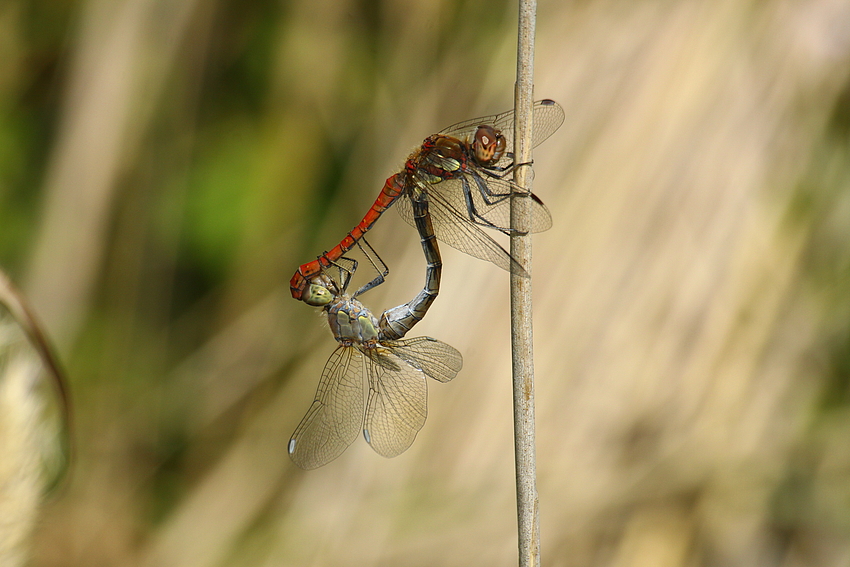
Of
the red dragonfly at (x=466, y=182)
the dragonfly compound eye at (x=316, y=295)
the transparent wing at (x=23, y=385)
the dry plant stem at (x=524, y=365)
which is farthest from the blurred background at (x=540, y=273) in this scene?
the dry plant stem at (x=524, y=365)

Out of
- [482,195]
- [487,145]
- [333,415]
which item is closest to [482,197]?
[482,195]

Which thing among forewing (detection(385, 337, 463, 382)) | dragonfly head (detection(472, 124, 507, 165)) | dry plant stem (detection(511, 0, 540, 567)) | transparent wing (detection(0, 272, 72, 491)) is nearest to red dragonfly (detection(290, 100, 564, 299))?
dragonfly head (detection(472, 124, 507, 165))

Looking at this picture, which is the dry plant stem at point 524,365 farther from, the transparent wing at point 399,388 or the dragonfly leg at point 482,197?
the transparent wing at point 399,388

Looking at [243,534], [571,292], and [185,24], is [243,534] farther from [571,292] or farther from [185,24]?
[185,24]

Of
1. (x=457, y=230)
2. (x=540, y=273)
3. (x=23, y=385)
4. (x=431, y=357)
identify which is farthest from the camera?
(x=540, y=273)

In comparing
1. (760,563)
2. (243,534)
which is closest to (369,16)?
(243,534)

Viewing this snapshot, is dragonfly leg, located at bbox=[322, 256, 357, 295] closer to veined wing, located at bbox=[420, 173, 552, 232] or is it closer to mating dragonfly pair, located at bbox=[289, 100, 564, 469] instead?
mating dragonfly pair, located at bbox=[289, 100, 564, 469]

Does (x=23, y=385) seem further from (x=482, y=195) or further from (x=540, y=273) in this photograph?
(x=540, y=273)
